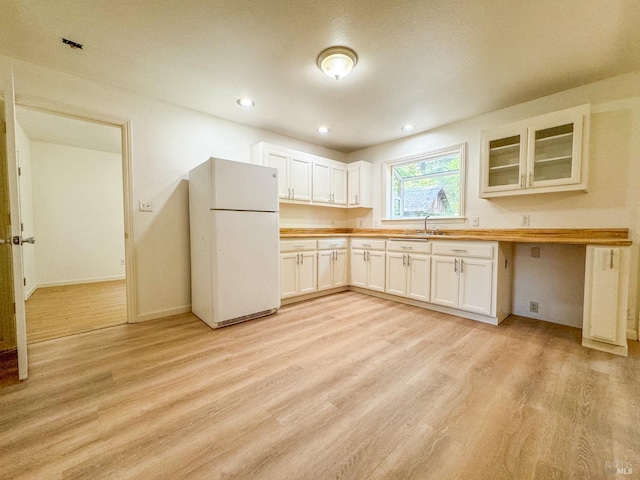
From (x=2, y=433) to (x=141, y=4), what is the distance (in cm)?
251

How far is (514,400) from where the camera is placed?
152cm

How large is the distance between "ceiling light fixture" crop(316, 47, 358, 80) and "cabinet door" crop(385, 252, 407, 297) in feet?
7.21

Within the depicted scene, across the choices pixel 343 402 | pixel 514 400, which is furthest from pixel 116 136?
pixel 514 400

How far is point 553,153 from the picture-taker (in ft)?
8.57

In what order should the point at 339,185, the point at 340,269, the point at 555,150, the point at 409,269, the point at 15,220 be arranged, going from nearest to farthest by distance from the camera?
the point at 15,220
the point at 555,150
the point at 409,269
the point at 340,269
the point at 339,185

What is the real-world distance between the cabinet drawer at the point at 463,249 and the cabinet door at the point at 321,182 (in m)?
1.85

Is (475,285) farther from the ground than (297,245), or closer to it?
closer to it

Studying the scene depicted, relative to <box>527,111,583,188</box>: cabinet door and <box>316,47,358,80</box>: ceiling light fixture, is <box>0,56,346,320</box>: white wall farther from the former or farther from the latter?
<box>527,111,583,188</box>: cabinet door

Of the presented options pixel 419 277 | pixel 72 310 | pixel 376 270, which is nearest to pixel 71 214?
pixel 72 310

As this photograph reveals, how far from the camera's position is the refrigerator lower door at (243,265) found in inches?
101

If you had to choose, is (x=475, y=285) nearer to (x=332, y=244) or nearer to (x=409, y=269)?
(x=409, y=269)

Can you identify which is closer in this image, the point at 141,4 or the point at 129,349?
the point at 141,4

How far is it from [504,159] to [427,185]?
1058 mm

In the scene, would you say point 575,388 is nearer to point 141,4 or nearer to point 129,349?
point 129,349
